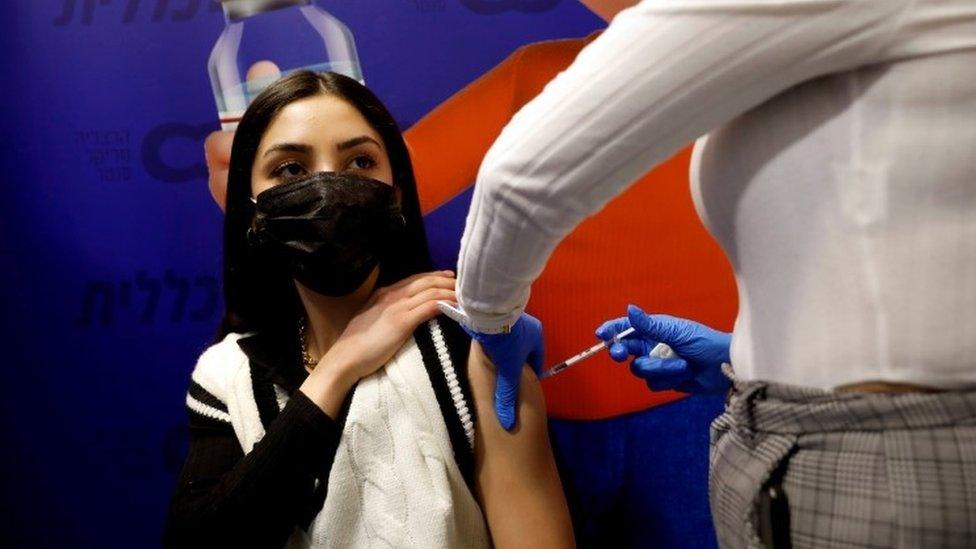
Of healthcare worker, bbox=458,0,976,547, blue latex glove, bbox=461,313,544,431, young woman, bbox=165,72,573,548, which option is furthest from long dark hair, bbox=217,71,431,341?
healthcare worker, bbox=458,0,976,547

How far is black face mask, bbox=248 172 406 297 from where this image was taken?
4.58 ft

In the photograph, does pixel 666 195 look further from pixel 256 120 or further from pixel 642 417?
pixel 256 120

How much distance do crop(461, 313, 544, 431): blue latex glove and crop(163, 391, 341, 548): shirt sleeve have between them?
0.29m

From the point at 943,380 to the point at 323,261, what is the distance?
0.97 meters

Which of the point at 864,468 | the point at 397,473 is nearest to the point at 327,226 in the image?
the point at 397,473

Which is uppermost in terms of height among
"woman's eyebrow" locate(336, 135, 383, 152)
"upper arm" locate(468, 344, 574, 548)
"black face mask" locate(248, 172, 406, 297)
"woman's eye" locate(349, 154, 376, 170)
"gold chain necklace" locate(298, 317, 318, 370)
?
"woman's eyebrow" locate(336, 135, 383, 152)

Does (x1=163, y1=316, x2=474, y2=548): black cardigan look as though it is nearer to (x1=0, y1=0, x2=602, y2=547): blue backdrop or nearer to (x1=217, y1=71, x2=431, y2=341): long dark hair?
(x1=217, y1=71, x2=431, y2=341): long dark hair

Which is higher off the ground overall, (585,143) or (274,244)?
(585,143)

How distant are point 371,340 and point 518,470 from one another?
34 centimetres

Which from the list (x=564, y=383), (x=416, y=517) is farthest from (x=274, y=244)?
(x=564, y=383)

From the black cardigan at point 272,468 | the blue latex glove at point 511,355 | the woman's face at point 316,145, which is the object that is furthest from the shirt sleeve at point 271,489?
the woman's face at point 316,145

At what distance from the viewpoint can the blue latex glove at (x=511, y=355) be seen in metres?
1.31

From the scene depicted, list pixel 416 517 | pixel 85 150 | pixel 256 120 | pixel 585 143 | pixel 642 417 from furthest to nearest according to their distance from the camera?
1. pixel 85 150
2. pixel 642 417
3. pixel 256 120
4. pixel 416 517
5. pixel 585 143

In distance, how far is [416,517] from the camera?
1.39 meters
